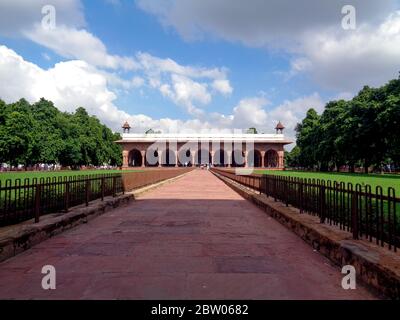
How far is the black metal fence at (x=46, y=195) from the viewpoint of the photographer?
6.09 meters

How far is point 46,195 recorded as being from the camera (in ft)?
23.9

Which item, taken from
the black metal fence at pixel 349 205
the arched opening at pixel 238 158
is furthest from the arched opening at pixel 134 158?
the black metal fence at pixel 349 205

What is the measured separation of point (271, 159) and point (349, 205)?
7185 cm

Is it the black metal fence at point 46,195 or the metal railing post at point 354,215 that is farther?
the black metal fence at point 46,195

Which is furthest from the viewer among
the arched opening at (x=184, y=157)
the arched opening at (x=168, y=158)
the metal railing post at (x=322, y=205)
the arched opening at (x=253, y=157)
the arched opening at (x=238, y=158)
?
the arched opening at (x=168, y=158)

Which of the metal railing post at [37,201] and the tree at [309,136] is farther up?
the tree at [309,136]

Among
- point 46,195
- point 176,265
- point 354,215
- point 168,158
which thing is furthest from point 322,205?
point 168,158

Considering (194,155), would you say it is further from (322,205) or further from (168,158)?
(322,205)

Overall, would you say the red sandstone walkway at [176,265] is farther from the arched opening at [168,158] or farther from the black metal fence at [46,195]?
the arched opening at [168,158]

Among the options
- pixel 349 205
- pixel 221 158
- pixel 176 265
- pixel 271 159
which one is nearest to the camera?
pixel 176 265

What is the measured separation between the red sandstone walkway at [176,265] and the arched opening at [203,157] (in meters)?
71.3

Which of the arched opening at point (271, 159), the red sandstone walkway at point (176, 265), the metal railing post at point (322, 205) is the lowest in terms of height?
the red sandstone walkway at point (176, 265)
